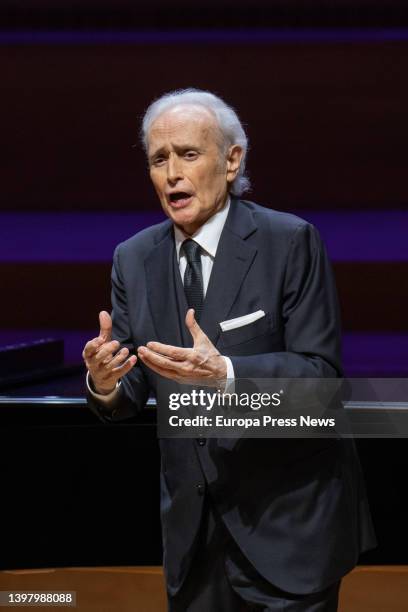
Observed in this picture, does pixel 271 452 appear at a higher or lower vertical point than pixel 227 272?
lower

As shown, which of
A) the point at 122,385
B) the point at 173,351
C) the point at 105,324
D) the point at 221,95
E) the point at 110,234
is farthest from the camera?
the point at 110,234

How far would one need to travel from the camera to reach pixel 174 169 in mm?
1556

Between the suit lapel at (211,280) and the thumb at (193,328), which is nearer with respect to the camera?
the thumb at (193,328)

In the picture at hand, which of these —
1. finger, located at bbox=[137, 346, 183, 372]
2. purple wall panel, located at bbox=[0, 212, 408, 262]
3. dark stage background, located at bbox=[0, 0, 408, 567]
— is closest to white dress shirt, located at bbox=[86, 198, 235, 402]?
finger, located at bbox=[137, 346, 183, 372]

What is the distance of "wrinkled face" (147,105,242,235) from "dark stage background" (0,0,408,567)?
202cm

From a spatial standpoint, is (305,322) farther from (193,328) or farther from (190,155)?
(190,155)

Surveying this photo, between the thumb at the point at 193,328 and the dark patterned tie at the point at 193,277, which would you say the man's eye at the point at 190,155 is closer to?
the dark patterned tie at the point at 193,277

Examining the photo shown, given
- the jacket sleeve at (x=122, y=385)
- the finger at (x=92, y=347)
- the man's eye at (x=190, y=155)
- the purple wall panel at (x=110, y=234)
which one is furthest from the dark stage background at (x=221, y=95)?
the finger at (x=92, y=347)

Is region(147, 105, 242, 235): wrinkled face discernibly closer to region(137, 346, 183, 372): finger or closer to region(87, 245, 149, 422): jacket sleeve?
region(87, 245, 149, 422): jacket sleeve

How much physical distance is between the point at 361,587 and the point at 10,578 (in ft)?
3.31

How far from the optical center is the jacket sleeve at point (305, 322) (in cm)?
145

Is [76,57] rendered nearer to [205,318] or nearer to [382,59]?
[382,59]

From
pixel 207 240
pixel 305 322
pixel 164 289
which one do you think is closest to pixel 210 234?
pixel 207 240

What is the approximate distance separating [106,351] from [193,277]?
0.76 ft
